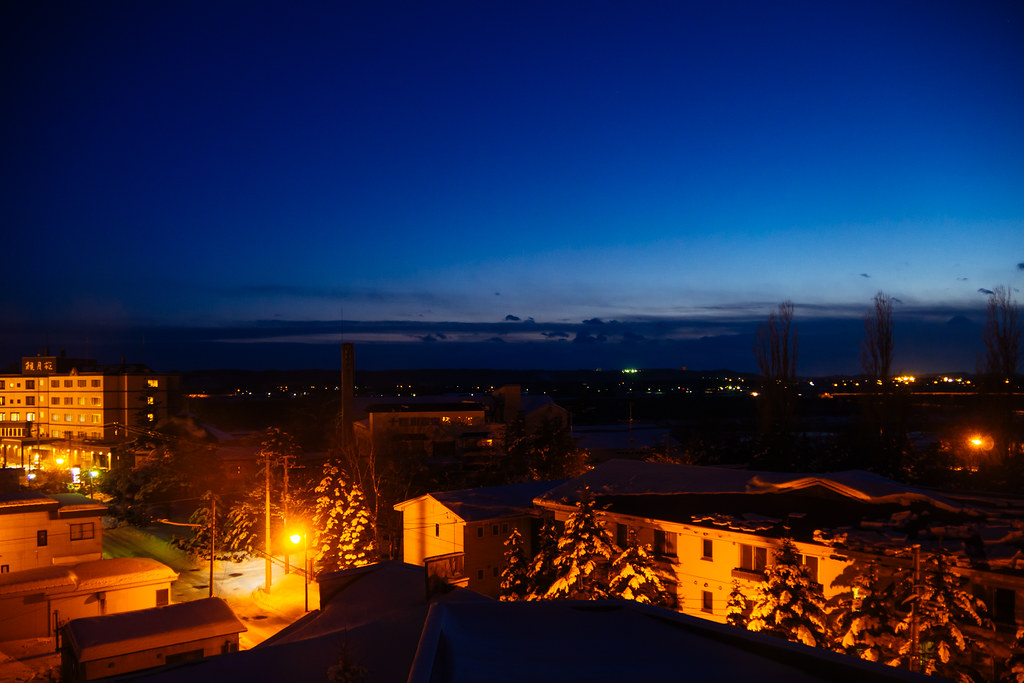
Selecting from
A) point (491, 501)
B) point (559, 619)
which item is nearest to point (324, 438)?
point (491, 501)

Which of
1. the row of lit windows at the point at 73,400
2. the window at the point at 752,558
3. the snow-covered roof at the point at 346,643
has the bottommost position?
the window at the point at 752,558

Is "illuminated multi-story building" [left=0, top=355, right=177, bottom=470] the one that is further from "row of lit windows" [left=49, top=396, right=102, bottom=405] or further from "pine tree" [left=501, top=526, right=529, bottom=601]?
"pine tree" [left=501, top=526, right=529, bottom=601]

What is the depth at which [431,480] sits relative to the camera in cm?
3070

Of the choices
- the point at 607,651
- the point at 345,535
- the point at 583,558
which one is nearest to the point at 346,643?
the point at 607,651

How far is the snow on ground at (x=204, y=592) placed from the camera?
45.6 feet

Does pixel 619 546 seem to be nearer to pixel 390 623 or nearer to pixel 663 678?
pixel 390 623

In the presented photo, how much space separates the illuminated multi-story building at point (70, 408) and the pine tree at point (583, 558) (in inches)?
1427

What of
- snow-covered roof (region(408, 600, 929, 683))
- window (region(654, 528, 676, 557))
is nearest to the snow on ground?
window (region(654, 528, 676, 557))

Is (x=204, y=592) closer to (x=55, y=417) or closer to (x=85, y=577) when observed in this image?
(x=85, y=577)

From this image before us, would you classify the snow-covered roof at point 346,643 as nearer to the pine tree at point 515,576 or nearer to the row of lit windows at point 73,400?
the pine tree at point 515,576

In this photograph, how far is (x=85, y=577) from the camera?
1583 centimetres

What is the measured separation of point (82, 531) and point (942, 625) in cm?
2142

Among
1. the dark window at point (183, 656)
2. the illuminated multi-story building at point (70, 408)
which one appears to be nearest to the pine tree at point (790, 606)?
the dark window at point (183, 656)

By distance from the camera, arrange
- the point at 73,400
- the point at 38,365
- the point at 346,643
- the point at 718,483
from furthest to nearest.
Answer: the point at 38,365, the point at 73,400, the point at 718,483, the point at 346,643
